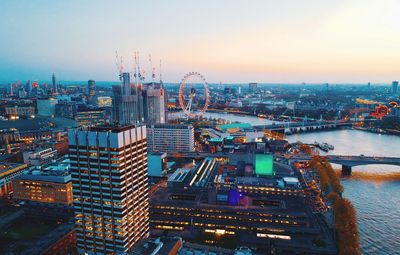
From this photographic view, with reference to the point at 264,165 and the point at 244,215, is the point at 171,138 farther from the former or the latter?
the point at 244,215

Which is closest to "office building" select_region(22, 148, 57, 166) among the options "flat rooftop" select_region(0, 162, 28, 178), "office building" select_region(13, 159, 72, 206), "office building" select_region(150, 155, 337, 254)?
"flat rooftop" select_region(0, 162, 28, 178)

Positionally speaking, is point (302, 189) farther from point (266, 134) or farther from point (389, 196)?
point (266, 134)

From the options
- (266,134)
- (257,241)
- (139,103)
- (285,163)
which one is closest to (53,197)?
(257,241)

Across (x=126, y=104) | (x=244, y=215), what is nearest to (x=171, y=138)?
(x=126, y=104)

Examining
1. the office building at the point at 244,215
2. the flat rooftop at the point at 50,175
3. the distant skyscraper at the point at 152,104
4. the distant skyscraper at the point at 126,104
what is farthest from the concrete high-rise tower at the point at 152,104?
the office building at the point at 244,215

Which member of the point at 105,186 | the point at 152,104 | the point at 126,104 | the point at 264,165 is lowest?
the point at 264,165

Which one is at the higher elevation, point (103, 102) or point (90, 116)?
point (103, 102)

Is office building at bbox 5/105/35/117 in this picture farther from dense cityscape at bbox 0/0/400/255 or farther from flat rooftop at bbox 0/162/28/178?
flat rooftop at bbox 0/162/28/178
